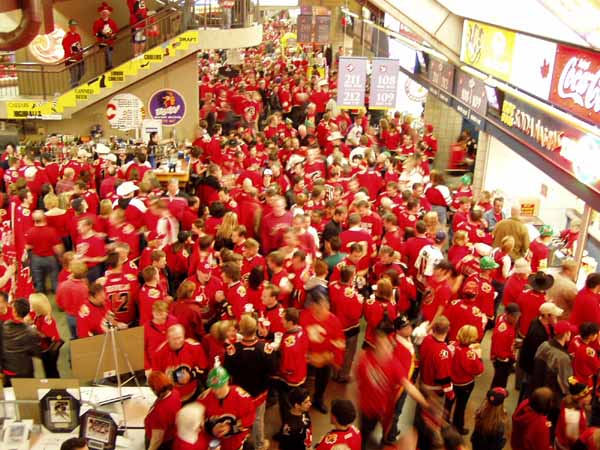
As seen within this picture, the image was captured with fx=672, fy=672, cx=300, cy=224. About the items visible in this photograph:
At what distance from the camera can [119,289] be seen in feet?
24.4

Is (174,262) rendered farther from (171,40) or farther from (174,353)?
(171,40)

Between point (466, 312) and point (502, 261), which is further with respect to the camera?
point (502, 261)

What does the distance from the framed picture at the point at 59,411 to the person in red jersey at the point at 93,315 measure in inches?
54.3

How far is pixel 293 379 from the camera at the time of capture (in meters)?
6.38

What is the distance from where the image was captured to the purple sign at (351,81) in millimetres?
13562

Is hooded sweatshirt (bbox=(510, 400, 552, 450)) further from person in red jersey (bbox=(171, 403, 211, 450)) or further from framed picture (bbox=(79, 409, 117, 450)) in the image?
framed picture (bbox=(79, 409, 117, 450))

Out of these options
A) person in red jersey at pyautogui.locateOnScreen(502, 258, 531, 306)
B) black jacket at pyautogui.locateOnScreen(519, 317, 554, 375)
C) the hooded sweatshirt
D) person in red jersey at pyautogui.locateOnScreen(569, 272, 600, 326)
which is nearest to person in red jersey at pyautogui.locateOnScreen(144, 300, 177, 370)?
the hooded sweatshirt

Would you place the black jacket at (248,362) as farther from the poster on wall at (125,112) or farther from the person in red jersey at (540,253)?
the poster on wall at (125,112)

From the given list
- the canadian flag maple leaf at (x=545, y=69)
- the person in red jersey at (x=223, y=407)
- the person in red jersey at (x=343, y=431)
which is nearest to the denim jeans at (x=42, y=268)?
the person in red jersey at (x=223, y=407)

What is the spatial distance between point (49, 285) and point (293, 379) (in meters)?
5.65

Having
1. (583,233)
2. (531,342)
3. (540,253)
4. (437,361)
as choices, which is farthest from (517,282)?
(583,233)

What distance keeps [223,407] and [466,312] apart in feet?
10.1

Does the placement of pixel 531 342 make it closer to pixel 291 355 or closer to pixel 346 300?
pixel 346 300

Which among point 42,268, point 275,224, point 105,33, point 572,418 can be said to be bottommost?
point 42,268
